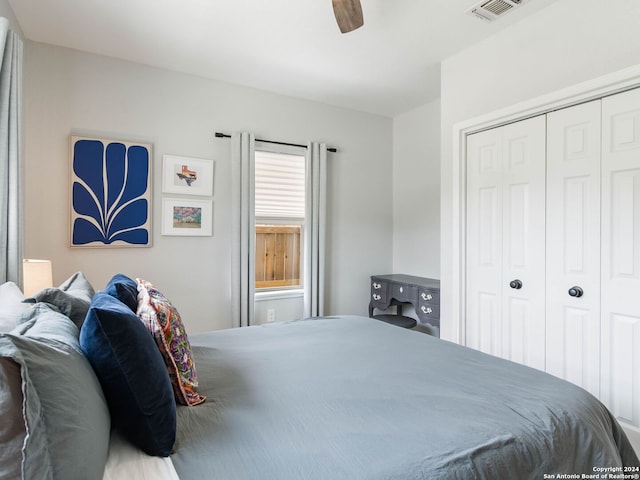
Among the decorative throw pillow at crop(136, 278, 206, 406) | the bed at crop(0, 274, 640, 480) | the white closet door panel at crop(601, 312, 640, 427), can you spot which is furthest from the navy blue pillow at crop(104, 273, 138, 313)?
the white closet door panel at crop(601, 312, 640, 427)

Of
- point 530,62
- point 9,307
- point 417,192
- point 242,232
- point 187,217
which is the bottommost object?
point 9,307

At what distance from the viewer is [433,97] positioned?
3795 millimetres

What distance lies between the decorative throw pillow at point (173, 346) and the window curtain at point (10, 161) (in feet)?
3.62

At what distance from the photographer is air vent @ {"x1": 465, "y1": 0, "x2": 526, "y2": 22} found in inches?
88.6

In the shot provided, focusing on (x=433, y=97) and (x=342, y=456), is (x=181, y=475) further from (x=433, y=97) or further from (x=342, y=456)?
(x=433, y=97)

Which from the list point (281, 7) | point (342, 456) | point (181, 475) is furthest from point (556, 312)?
point (281, 7)

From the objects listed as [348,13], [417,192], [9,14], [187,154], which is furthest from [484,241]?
[9,14]

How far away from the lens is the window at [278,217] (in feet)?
12.1

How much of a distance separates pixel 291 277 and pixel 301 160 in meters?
1.23

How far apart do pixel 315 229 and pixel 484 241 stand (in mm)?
1649

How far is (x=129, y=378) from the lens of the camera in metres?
0.94

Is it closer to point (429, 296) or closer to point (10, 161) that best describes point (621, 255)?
point (429, 296)

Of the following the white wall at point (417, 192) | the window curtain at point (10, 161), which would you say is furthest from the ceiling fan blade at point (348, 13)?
the white wall at point (417, 192)

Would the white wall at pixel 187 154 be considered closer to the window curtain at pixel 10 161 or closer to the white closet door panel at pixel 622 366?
the window curtain at pixel 10 161
